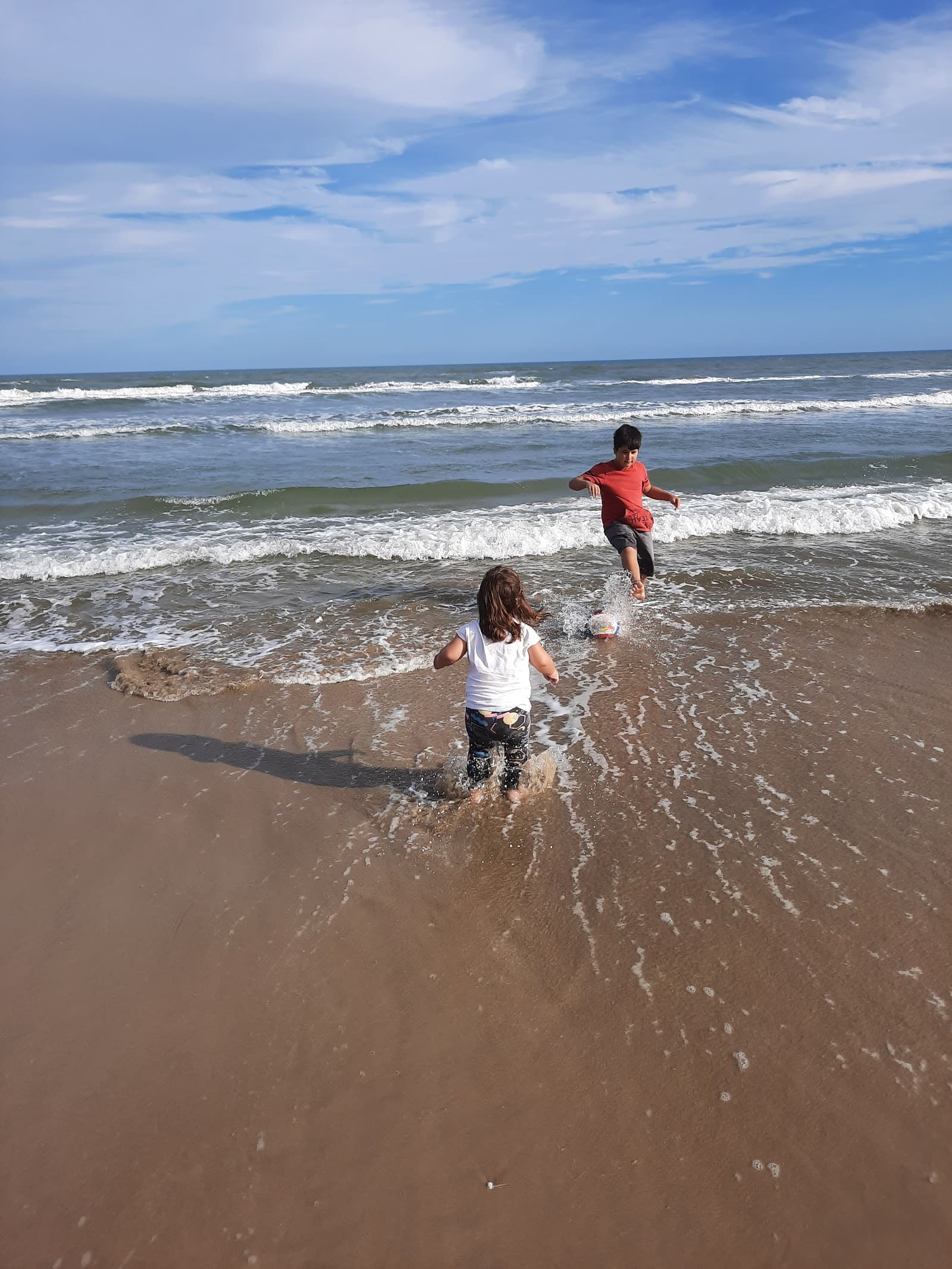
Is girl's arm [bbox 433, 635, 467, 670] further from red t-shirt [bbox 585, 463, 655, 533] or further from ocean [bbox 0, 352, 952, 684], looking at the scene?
red t-shirt [bbox 585, 463, 655, 533]

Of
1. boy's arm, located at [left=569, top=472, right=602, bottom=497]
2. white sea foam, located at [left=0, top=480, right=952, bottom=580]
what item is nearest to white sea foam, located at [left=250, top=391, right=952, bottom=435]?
white sea foam, located at [left=0, top=480, right=952, bottom=580]

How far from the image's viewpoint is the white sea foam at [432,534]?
10039 mm

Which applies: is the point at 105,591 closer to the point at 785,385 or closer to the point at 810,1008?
the point at 810,1008

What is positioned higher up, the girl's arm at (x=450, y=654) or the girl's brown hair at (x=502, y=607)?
the girl's brown hair at (x=502, y=607)

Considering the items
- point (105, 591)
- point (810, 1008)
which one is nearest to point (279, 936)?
point (810, 1008)

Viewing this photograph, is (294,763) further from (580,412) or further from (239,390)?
(239,390)

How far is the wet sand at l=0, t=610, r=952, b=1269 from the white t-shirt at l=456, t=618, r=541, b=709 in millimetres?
622

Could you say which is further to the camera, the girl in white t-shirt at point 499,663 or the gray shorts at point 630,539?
the gray shorts at point 630,539

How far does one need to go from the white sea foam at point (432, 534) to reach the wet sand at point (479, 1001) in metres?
5.19

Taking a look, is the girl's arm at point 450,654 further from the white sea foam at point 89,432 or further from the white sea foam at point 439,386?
the white sea foam at point 439,386

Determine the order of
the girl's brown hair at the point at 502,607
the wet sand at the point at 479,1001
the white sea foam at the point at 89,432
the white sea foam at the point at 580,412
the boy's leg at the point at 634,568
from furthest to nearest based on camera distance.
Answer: the white sea foam at the point at 580,412 < the white sea foam at the point at 89,432 < the boy's leg at the point at 634,568 < the girl's brown hair at the point at 502,607 < the wet sand at the point at 479,1001

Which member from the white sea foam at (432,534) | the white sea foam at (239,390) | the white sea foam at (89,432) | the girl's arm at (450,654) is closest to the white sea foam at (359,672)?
the girl's arm at (450,654)

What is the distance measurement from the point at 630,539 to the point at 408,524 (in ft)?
16.9

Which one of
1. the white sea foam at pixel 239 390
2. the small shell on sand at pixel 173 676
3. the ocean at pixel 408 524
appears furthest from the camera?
the white sea foam at pixel 239 390
